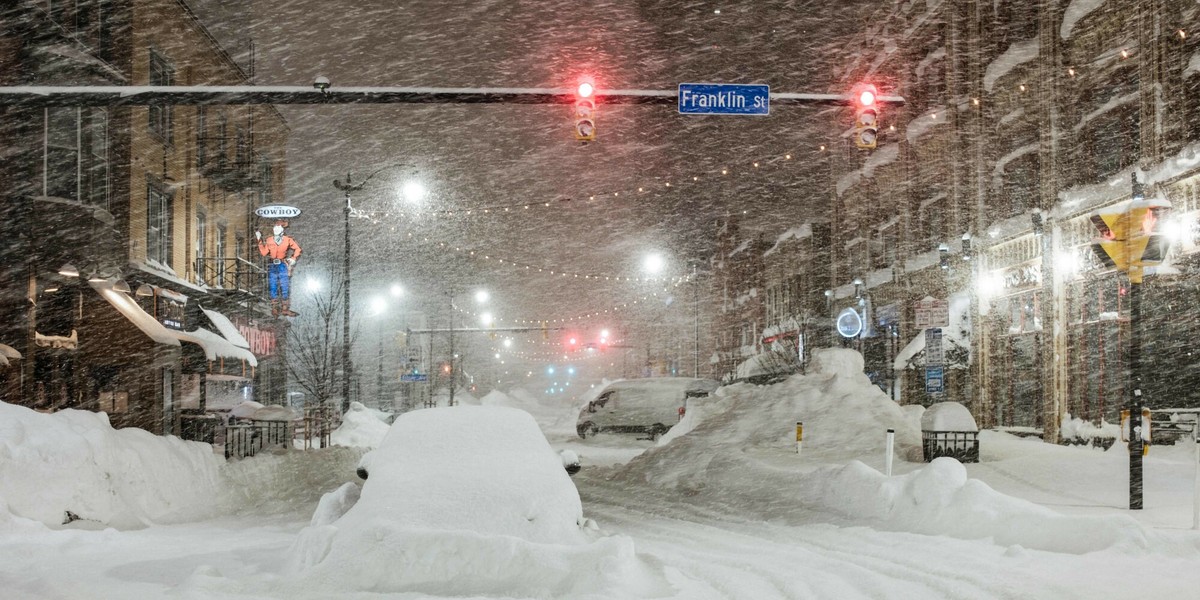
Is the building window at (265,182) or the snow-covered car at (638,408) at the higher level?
the building window at (265,182)

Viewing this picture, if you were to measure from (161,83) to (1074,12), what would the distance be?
961 inches

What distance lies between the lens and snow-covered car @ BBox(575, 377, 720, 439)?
3697 centimetres

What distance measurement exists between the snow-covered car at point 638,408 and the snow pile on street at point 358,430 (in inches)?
288

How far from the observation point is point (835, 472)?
51.2 ft

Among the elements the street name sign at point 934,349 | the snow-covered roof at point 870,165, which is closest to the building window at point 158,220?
the street name sign at point 934,349

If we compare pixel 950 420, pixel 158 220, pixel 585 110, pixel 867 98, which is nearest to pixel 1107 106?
pixel 950 420

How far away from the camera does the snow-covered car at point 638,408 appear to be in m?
37.0

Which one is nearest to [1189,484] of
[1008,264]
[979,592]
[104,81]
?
[979,592]

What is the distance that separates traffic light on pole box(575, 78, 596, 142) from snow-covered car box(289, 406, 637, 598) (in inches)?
195

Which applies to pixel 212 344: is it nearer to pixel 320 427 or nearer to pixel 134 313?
pixel 320 427

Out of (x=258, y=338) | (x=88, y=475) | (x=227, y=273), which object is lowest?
(x=88, y=475)

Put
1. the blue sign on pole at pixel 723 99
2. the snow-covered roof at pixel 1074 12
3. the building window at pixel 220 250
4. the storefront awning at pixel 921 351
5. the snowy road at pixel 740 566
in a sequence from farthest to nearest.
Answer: the building window at pixel 220 250, the storefront awning at pixel 921 351, the snow-covered roof at pixel 1074 12, the blue sign on pole at pixel 723 99, the snowy road at pixel 740 566

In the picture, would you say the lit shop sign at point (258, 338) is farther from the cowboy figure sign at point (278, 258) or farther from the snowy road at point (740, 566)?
the snowy road at point (740, 566)

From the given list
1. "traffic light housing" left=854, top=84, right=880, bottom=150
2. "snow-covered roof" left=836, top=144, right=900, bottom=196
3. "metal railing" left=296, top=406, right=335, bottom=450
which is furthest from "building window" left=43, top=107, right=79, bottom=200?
"snow-covered roof" left=836, top=144, right=900, bottom=196
